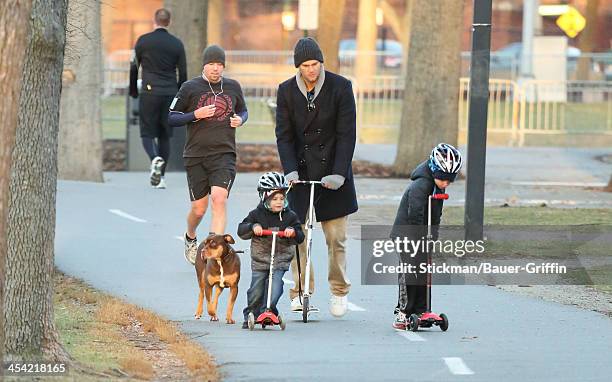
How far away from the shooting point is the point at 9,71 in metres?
6.58

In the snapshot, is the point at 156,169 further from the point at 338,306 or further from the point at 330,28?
the point at 330,28

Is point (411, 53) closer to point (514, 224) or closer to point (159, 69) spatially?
point (159, 69)

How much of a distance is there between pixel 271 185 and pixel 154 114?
9358mm

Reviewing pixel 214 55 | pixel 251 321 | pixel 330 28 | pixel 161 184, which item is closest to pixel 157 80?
pixel 161 184

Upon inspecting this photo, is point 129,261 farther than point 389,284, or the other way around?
point 129,261

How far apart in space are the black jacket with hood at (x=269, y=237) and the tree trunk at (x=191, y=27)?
1353cm

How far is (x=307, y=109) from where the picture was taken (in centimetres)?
1076

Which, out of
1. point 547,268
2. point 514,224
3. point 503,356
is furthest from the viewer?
point 514,224

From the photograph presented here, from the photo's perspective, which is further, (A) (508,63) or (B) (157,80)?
(A) (508,63)

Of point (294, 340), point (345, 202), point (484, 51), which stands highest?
point (484, 51)

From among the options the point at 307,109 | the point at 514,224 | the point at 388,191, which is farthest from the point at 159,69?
the point at 307,109

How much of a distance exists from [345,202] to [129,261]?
3.48 m

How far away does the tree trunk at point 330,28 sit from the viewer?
110ft

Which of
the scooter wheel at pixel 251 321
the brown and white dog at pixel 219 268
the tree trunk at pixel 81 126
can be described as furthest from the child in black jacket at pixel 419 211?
the tree trunk at pixel 81 126
